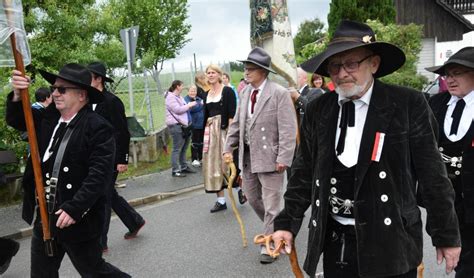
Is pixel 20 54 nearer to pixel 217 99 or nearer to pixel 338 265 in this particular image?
pixel 338 265

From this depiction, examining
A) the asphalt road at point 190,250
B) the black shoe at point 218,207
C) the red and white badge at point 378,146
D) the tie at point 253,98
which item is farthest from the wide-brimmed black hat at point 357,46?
the black shoe at point 218,207

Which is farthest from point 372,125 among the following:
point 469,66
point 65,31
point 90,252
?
point 65,31

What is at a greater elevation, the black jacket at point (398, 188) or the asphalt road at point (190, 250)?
the black jacket at point (398, 188)

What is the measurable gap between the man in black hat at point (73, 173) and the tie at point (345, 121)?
176 cm

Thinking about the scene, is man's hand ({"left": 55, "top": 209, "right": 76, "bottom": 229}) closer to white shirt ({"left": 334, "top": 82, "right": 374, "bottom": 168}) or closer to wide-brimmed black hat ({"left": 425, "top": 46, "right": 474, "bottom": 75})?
white shirt ({"left": 334, "top": 82, "right": 374, "bottom": 168})

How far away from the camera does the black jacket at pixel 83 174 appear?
134 inches

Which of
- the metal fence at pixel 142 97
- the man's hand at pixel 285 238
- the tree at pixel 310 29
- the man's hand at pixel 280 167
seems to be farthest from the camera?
the tree at pixel 310 29

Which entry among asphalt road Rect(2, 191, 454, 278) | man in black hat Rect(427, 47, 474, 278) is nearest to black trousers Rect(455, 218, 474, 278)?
man in black hat Rect(427, 47, 474, 278)

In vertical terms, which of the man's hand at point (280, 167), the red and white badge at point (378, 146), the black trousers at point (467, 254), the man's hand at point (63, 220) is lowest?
the black trousers at point (467, 254)

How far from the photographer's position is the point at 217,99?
6734 millimetres

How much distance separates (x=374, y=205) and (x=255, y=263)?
2.89 meters

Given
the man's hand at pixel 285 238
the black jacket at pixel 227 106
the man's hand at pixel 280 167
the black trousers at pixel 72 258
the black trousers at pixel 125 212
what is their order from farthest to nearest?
the black jacket at pixel 227 106 → the black trousers at pixel 125 212 → the man's hand at pixel 280 167 → the black trousers at pixel 72 258 → the man's hand at pixel 285 238

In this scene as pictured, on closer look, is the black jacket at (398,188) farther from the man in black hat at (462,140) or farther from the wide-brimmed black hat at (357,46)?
the man in black hat at (462,140)

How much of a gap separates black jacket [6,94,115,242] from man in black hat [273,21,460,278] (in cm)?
143
